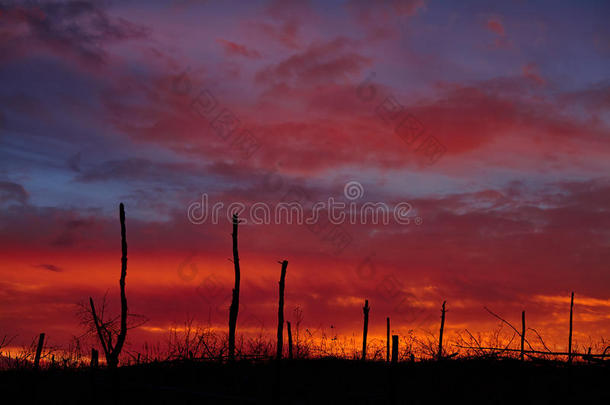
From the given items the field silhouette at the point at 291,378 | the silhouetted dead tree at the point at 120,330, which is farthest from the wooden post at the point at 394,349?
the silhouetted dead tree at the point at 120,330

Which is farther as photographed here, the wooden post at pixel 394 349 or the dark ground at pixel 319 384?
the dark ground at pixel 319 384

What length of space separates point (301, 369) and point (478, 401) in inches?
304

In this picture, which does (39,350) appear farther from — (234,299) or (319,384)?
(319,384)

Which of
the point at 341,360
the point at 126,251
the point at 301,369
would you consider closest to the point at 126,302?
the point at 126,251

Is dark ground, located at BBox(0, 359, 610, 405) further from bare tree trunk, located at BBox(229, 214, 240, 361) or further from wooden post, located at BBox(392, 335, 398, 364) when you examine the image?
bare tree trunk, located at BBox(229, 214, 240, 361)

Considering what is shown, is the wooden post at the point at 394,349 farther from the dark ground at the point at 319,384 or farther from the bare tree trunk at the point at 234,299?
the bare tree trunk at the point at 234,299

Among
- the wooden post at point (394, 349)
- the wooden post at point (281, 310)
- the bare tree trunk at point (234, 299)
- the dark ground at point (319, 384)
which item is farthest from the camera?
the bare tree trunk at point (234, 299)

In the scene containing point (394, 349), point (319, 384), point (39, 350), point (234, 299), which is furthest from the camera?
point (234, 299)

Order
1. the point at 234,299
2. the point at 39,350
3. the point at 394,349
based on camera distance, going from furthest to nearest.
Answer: the point at 234,299 < the point at 39,350 < the point at 394,349

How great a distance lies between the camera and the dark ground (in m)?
14.5

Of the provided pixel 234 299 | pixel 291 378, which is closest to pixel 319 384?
pixel 291 378

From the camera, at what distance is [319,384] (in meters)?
17.0

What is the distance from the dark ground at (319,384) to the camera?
571 inches

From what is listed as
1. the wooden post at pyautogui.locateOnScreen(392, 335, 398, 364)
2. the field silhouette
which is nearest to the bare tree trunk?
the field silhouette
